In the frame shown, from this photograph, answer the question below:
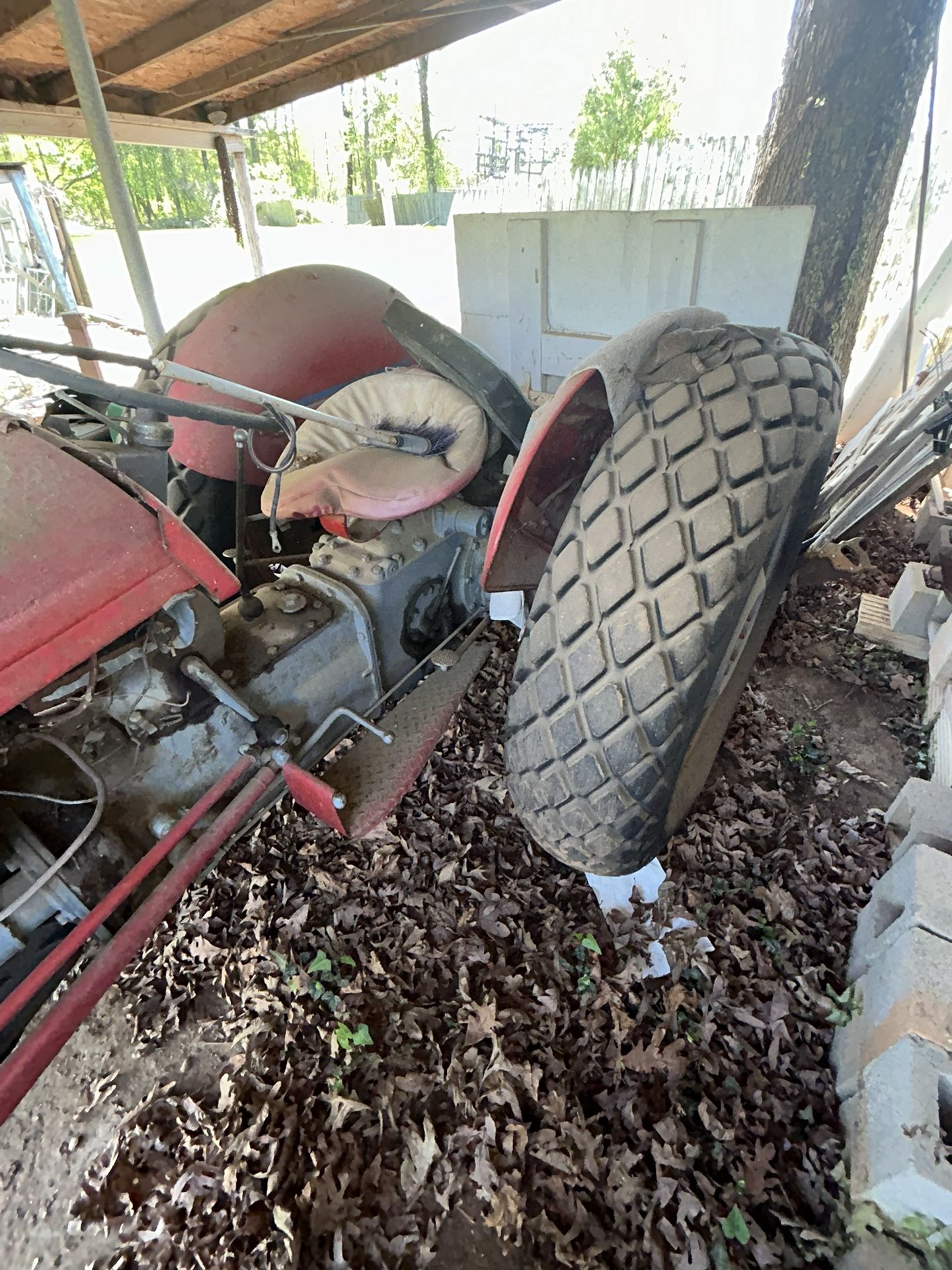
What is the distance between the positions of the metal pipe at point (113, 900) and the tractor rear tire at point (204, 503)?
41.9 inches

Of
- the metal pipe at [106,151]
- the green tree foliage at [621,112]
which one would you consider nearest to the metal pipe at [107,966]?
the metal pipe at [106,151]

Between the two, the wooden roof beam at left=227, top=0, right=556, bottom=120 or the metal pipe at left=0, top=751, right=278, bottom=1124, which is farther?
the wooden roof beam at left=227, top=0, right=556, bottom=120

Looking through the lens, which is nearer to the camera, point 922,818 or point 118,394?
point 118,394

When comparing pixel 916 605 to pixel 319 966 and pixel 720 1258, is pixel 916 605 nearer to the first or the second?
pixel 720 1258

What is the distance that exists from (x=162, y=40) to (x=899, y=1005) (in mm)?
5297

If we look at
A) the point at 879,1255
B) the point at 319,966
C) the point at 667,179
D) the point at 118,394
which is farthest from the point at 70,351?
the point at 667,179

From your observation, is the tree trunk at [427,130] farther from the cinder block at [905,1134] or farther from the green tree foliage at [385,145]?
the cinder block at [905,1134]

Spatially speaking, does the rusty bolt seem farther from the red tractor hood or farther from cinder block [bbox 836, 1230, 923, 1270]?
cinder block [bbox 836, 1230, 923, 1270]

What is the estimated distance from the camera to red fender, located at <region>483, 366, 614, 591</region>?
50.1 inches

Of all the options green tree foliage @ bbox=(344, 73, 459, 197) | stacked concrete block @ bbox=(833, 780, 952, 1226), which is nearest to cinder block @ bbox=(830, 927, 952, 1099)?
stacked concrete block @ bbox=(833, 780, 952, 1226)

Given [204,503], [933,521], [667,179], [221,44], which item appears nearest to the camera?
[204,503]

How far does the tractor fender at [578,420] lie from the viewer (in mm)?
1230

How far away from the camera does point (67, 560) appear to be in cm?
98

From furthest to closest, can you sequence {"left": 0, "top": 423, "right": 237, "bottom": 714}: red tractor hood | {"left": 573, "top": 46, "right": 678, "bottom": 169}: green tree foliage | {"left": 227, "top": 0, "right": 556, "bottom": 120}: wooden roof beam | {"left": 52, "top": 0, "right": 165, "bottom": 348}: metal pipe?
{"left": 573, "top": 46, "right": 678, "bottom": 169}: green tree foliage, {"left": 227, "top": 0, "right": 556, "bottom": 120}: wooden roof beam, {"left": 52, "top": 0, "right": 165, "bottom": 348}: metal pipe, {"left": 0, "top": 423, "right": 237, "bottom": 714}: red tractor hood
